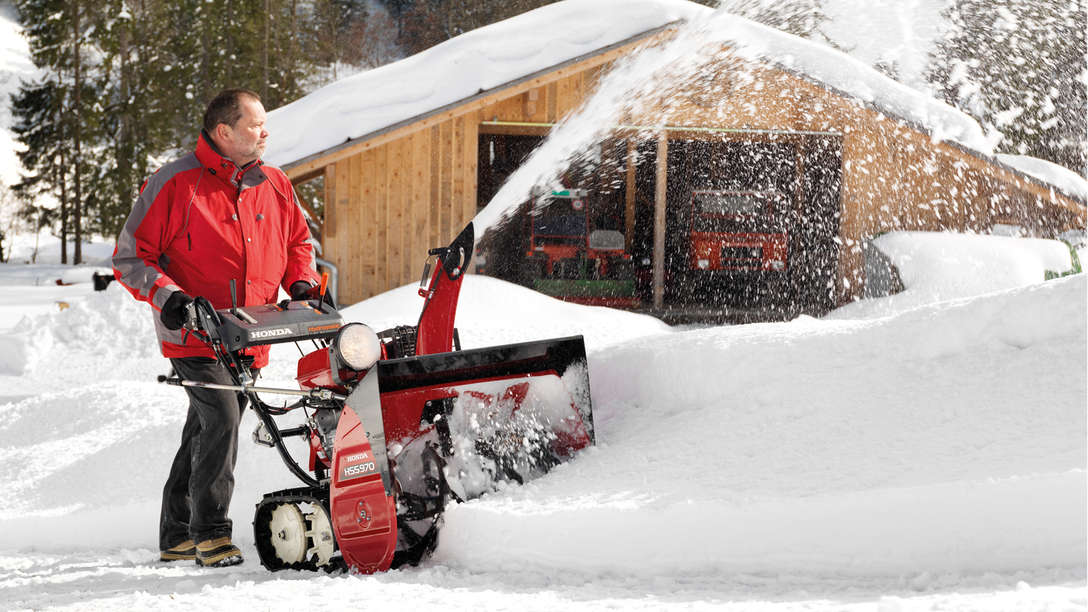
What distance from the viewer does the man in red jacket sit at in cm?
390

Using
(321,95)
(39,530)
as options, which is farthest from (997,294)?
(321,95)

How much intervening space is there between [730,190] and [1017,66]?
268 inches

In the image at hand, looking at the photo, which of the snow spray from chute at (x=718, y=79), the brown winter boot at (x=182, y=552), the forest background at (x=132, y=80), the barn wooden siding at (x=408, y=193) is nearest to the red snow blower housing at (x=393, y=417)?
the brown winter boot at (x=182, y=552)

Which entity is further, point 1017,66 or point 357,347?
point 1017,66

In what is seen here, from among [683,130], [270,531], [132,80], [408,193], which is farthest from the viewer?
[132,80]

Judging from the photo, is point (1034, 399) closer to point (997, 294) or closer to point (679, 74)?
point (997, 294)

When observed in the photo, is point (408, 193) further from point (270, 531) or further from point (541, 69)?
point (270, 531)

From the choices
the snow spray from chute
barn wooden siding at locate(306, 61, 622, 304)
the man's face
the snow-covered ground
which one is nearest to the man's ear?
the man's face

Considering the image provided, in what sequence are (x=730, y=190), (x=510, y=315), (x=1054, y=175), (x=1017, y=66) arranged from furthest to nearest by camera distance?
1. (x=1017, y=66)
2. (x=730, y=190)
3. (x=1054, y=175)
4. (x=510, y=315)

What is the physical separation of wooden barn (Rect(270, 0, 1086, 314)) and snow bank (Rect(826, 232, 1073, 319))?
1124 millimetres

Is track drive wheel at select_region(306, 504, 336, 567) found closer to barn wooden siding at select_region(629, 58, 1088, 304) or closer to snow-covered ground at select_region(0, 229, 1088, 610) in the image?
snow-covered ground at select_region(0, 229, 1088, 610)

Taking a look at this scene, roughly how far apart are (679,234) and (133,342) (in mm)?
9693

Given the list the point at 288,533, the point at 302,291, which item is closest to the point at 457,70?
the point at 302,291

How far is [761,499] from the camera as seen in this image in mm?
3553
